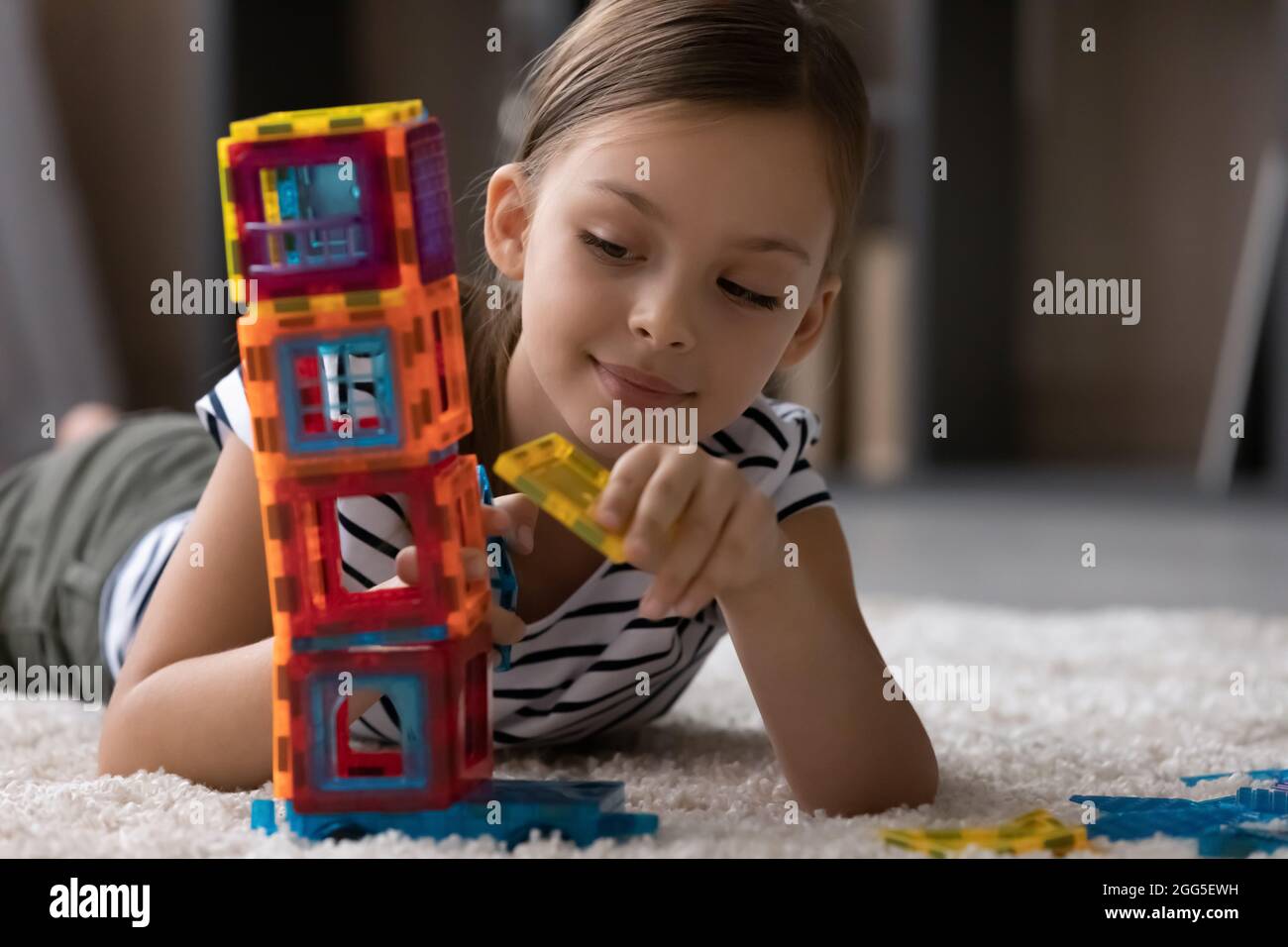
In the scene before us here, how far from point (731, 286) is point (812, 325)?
0.18 m

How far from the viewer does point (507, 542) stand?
2.80ft

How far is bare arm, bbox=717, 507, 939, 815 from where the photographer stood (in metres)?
0.83

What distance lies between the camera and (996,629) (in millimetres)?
1636

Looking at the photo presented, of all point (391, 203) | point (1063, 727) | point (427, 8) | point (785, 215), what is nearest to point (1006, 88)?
point (427, 8)

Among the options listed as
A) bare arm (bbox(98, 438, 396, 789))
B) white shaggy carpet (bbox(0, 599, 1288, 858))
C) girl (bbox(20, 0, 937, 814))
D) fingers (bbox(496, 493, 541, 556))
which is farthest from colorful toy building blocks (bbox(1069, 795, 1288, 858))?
bare arm (bbox(98, 438, 396, 789))

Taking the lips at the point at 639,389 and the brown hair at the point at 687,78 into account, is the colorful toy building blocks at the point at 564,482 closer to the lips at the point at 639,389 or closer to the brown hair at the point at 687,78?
the lips at the point at 639,389

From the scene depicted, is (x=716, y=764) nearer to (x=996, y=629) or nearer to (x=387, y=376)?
(x=387, y=376)

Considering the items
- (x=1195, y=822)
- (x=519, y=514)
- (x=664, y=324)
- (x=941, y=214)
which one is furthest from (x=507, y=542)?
(x=941, y=214)

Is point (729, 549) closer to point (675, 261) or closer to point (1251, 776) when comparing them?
point (675, 261)

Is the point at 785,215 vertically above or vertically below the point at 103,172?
below

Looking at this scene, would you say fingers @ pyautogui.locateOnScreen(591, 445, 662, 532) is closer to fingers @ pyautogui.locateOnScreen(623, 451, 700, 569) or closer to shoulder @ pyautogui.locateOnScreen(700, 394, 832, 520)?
fingers @ pyautogui.locateOnScreen(623, 451, 700, 569)

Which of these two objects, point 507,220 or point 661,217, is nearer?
point 661,217

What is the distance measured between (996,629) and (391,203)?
1139 mm
